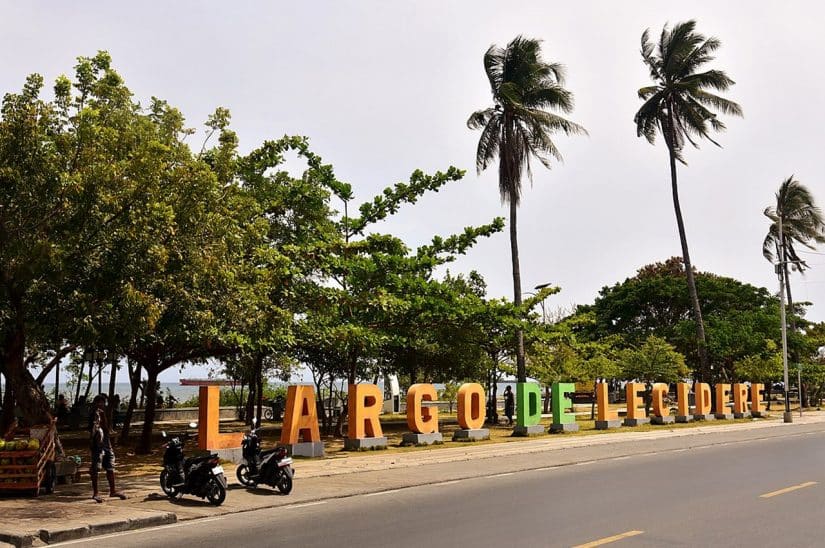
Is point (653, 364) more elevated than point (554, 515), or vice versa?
point (653, 364)

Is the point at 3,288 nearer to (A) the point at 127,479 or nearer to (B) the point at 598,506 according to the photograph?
(A) the point at 127,479

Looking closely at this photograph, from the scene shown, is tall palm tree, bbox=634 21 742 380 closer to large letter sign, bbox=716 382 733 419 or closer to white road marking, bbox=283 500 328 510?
large letter sign, bbox=716 382 733 419

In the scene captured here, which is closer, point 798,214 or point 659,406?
point 659,406

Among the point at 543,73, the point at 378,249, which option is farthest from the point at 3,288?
the point at 543,73

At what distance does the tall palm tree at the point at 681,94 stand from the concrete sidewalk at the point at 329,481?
20.6 metres

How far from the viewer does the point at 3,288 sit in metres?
13.5

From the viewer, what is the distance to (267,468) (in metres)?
14.2

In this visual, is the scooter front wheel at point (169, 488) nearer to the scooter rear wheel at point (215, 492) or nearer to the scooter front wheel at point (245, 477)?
the scooter rear wheel at point (215, 492)

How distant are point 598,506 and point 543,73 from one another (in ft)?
93.8

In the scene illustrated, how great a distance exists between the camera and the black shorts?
1316 centimetres

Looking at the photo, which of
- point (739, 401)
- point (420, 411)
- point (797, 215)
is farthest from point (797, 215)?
point (420, 411)

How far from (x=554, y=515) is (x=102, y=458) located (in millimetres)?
7166

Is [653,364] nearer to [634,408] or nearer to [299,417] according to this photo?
[634,408]

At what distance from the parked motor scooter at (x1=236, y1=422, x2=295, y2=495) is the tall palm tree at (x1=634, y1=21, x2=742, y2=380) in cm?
3604
